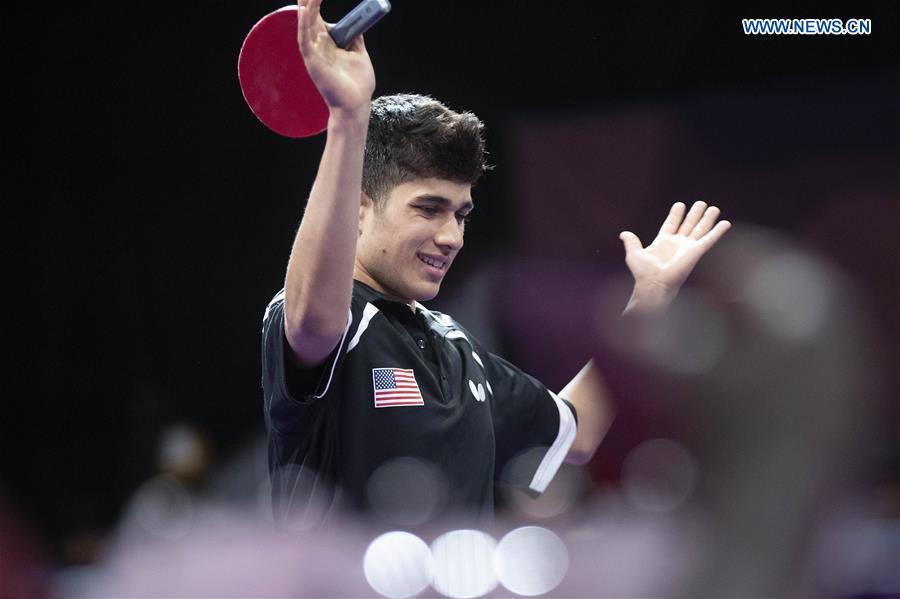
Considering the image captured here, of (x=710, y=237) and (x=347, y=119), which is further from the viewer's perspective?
(x=710, y=237)

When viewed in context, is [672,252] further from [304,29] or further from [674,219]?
[304,29]

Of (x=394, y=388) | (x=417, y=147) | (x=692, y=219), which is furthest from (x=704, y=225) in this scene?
(x=394, y=388)

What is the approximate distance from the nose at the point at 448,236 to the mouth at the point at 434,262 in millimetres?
24

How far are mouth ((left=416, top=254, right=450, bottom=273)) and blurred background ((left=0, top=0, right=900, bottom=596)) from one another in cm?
74

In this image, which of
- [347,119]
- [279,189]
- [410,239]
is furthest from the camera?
[279,189]

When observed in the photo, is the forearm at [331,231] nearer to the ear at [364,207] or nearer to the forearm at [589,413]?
the ear at [364,207]

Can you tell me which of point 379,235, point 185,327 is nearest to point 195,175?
point 185,327

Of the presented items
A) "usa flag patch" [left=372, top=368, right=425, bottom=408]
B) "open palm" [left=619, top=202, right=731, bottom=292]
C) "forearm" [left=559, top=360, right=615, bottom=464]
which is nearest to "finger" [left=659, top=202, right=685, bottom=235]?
"open palm" [left=619, top=202, right=731, bottom=292]

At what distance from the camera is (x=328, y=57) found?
4.57ft

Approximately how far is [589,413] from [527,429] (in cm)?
17

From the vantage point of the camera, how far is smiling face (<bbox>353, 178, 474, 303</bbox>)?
178 cm

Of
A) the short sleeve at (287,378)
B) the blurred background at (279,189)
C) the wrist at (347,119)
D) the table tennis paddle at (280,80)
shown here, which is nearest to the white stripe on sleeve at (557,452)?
the blurred background at (279,189)

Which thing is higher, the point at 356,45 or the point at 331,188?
the point at 356,45

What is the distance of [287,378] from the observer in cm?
153
